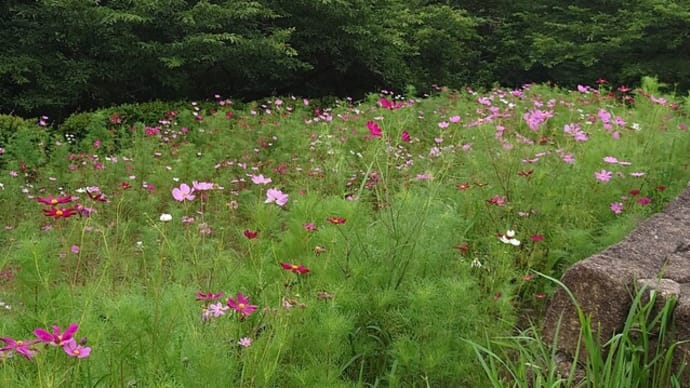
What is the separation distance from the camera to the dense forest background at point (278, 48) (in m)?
7.85

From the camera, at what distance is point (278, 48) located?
7.73 m

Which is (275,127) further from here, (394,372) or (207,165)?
(394,372)

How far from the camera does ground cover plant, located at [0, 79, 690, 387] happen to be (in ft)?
5.75

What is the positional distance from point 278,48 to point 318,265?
584cm

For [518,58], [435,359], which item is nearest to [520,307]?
[435,359]

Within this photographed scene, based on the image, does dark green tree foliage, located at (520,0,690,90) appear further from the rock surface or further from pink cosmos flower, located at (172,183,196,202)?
pink cosmos flower, located at (172,183,196,202)

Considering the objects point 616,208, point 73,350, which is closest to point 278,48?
point 616,208

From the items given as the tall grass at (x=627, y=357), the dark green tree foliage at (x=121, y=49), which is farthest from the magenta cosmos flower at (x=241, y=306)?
the dark green tree foliage at (x=121, y=49)

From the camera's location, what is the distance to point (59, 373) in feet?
5.39

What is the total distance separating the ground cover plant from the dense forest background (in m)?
3.18

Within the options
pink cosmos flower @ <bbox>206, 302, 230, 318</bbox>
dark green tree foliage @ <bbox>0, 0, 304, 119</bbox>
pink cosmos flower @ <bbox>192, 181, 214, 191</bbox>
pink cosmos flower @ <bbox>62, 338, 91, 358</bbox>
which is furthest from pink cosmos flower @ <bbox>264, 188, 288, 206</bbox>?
dark green tree foliage @ <bbox>0, 0, 304, 119</bbox>

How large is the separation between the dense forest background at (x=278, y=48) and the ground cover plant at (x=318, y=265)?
3.18 m

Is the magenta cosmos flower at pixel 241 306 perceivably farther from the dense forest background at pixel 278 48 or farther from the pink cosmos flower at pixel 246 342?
the dense forest background at pixel 278 48

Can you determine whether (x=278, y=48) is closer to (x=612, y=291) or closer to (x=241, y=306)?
(x=612, y=291)
